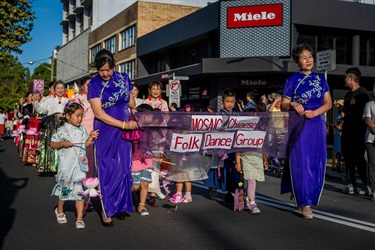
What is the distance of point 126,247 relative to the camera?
14.7 ft

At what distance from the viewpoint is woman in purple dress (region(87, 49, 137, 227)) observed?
17.3ft

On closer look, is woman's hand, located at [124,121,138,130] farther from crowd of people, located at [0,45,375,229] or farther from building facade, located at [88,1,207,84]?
building facade, located at [88,1,207,84]

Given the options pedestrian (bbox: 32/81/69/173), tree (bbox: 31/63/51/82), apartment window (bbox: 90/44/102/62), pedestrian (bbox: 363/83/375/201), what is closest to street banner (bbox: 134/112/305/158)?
pedestrian (bbox: 363/83/375/201)

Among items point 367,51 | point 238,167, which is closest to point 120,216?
point 238,167

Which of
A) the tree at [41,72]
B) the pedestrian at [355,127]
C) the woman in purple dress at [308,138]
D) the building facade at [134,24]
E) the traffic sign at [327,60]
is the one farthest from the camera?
the tree at [41,72]

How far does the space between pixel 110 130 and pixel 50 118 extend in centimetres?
558

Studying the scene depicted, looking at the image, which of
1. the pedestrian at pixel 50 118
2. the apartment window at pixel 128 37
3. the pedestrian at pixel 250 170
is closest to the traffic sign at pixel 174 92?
the pedestrian at pixel 50 118

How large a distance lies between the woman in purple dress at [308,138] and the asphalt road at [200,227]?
38 cm

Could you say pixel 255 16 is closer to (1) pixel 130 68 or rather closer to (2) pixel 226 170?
(1) pixel 130 68

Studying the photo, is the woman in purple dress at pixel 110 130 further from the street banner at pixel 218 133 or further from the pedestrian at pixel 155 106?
the pedestrian at pixel 155 106

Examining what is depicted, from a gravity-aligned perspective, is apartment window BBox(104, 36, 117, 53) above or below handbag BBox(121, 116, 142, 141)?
above

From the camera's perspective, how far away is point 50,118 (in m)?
10.4

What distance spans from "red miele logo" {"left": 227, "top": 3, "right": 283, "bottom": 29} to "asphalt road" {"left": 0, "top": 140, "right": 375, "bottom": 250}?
17750 mm

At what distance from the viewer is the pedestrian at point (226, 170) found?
6414mm
